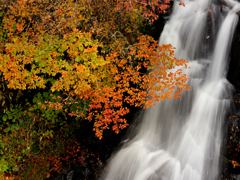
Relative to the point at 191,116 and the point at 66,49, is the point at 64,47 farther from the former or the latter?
the point at 191,116

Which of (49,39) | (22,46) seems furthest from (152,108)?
(22,46)

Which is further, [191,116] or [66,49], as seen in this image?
[191,116]

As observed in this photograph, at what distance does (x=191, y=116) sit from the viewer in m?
6.75

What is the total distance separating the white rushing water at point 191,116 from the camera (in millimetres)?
5879

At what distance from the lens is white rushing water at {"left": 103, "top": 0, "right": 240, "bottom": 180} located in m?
5.88

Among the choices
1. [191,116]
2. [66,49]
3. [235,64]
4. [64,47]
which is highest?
[235,64]

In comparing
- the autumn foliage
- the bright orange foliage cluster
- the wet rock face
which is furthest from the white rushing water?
the bright orange foliage cluster

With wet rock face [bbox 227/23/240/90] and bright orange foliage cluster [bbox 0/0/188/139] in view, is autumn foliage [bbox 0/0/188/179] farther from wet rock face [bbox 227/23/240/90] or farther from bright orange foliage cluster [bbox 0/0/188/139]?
wet rock face [bbox 227/23/240/90]

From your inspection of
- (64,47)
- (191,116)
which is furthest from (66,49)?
(191,116)

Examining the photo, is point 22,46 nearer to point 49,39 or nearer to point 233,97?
point 49,39

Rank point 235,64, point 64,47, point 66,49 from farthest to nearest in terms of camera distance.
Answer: point 66,49, point 235,64, point 64,47

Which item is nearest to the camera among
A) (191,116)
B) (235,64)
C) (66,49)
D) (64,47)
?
(64,47)

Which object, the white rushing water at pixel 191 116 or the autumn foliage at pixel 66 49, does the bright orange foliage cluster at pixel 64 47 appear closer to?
the autumn foliage at pixel 66 49

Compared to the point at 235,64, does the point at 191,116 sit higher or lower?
lower
